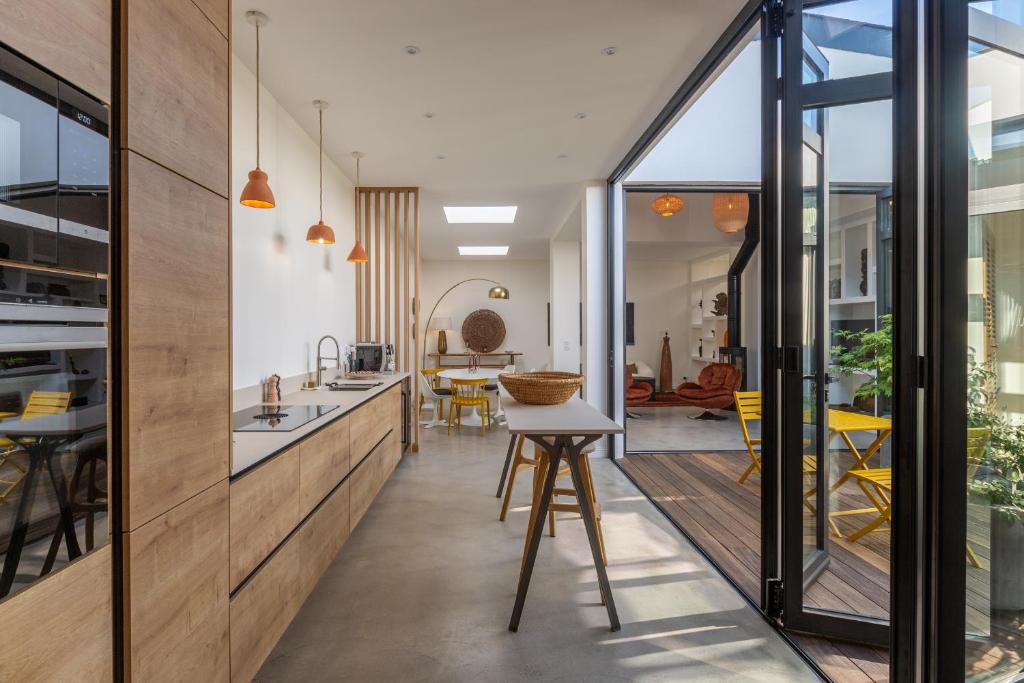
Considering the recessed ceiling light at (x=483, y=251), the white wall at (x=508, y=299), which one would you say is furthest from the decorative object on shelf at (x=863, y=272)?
the white wall at (x=508, y=299)

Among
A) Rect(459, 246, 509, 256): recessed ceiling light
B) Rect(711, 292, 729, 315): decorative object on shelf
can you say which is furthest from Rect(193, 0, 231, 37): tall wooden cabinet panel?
Rect(711, 292, 729, 315): decorative object on shelf

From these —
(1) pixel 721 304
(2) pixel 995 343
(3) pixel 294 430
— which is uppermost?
(1) pixel 721 304

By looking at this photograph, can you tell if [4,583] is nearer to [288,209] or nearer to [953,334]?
[953,334]

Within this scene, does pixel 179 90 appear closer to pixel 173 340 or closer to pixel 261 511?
pixel 173 340

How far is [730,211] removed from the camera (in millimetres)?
5906

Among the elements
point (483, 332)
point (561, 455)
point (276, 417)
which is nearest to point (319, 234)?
A: point (276, 417)

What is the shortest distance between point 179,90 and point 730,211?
19.1 feet

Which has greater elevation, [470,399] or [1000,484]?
[1000,484]

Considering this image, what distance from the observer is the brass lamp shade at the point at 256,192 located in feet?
7.88

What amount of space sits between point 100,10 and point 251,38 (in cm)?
188

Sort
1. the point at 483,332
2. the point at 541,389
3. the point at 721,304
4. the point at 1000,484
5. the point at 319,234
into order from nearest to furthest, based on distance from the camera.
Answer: the point at 1000,484
the point at 541,389
the point at 319,234
the point at 721,304
the point at 483,332

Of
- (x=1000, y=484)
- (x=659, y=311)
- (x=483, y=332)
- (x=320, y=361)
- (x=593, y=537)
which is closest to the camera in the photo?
(x=1000, y=484)

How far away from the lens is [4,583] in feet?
2.70

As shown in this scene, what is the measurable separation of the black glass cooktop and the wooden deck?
2201 millimetres
